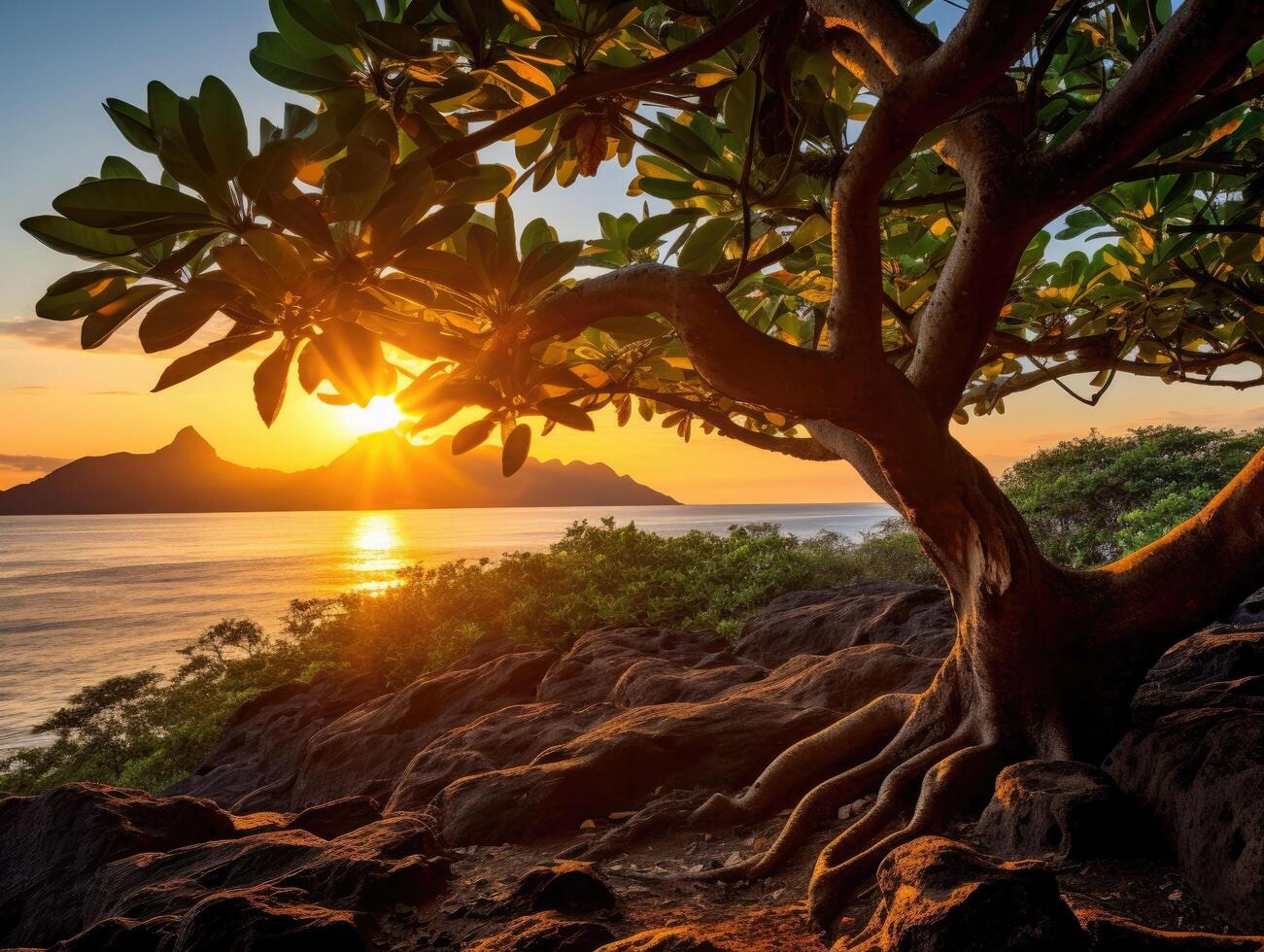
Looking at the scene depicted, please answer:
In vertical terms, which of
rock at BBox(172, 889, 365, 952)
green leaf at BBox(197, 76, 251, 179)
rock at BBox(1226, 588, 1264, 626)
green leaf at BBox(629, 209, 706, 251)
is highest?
green leaf at BBox(629, 209, 706, 251)

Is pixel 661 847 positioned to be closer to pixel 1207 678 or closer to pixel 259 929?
pixel 259 929

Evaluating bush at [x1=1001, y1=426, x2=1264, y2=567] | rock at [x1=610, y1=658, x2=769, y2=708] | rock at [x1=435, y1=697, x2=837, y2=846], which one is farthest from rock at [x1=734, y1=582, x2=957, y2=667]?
bush at [x1=1001, y1=426, x2=1264, y2=567]

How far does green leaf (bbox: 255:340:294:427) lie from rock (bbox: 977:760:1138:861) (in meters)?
2.15

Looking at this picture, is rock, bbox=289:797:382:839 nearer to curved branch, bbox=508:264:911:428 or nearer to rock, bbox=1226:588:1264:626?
curved branch, bbox=508:264:911:428

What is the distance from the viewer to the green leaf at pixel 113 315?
116 centimetres

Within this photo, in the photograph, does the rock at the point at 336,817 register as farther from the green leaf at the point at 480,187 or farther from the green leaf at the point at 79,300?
the green leaf at the point at 480,187

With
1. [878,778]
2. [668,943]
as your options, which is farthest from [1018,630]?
[668,943]

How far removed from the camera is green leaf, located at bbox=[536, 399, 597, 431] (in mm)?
1618

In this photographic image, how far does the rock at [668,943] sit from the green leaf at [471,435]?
113 centimetres

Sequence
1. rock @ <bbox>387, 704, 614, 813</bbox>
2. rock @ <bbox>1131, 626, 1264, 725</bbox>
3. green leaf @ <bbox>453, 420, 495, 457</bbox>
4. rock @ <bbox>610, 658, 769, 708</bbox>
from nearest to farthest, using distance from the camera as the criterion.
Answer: green leaf @ <bbox>453, 420, 495, 457</bbox>
rock @ <bbox>1131, 626, 1264, 725</bbox>
rock @ <bbox>387, 704, 614, 813</bbox>
rock @ <bbox>610, 658, 769, 708</bbox>

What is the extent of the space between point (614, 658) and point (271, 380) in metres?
4.76

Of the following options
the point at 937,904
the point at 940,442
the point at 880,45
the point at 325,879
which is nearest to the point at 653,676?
the point at 325,879

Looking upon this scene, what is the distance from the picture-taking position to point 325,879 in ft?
7.24

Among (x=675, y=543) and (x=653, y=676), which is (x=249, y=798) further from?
(x=675, y=543)
